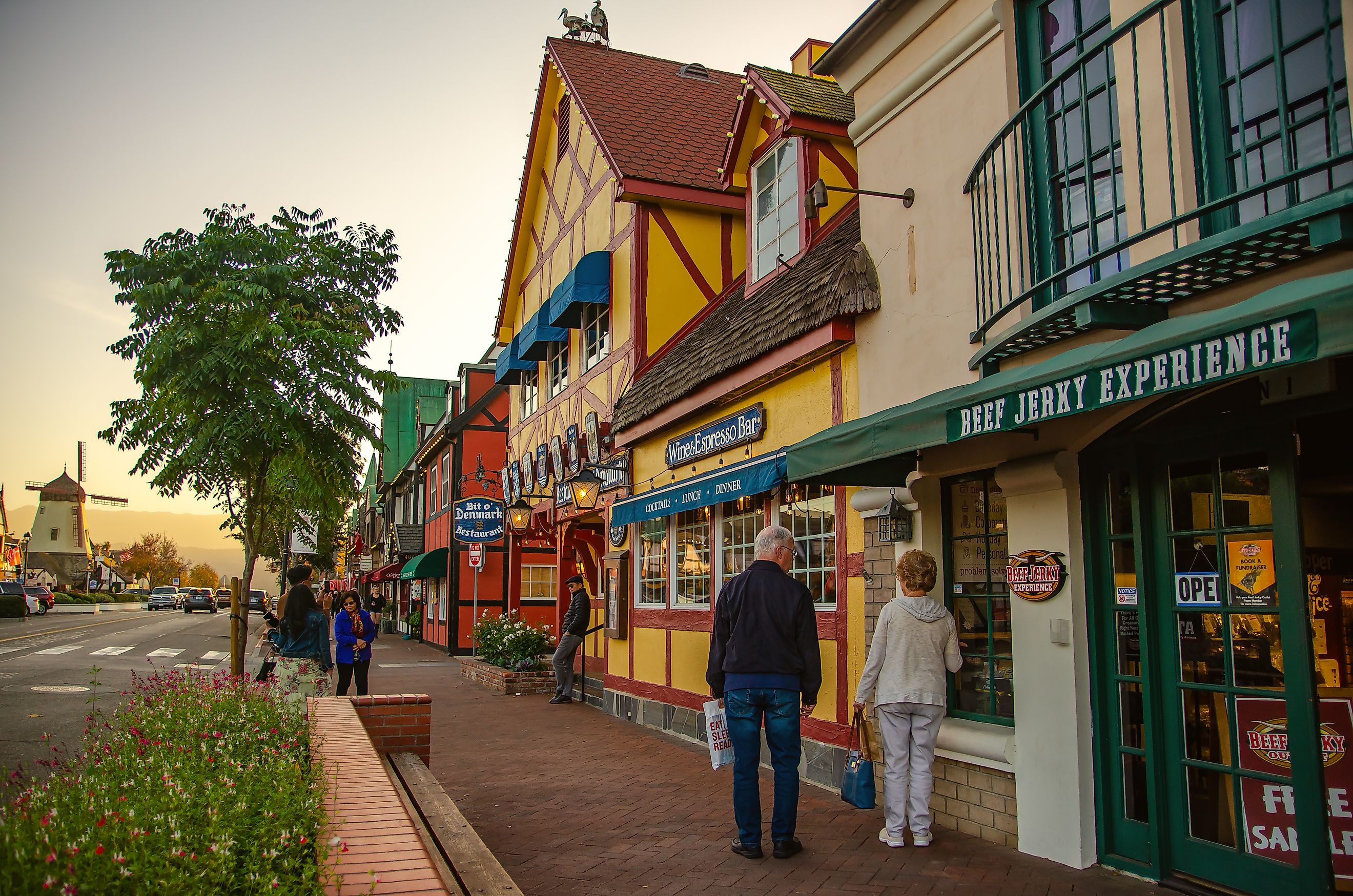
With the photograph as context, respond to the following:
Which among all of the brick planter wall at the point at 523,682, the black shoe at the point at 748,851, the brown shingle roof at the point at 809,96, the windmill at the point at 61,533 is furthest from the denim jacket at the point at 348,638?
the windmill at the point at 61,533

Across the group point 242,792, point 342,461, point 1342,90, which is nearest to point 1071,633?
point 1342,90

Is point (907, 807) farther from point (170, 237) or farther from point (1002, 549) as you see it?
point (170, 237)

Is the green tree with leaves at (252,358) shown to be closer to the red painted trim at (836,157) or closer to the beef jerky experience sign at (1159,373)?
the red painted trim at (836,157)

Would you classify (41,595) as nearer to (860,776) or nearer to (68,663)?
(68,663)

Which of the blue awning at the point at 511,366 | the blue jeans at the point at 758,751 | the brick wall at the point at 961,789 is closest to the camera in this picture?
the blue jeans at the point at 758,751

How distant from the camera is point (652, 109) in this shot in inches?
602

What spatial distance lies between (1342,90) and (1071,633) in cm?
286

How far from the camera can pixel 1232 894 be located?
4.51 m

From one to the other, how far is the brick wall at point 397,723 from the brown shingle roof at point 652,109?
7.80m

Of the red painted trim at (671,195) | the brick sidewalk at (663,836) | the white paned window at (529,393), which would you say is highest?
the red painted trim at (671,195)

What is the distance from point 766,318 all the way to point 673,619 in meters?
3.90

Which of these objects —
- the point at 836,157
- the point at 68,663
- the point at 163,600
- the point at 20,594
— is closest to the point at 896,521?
the point at 836,157

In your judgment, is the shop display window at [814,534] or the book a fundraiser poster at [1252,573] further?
the shop display window at [814,534]

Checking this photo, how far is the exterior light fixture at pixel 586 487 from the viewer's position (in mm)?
13242
